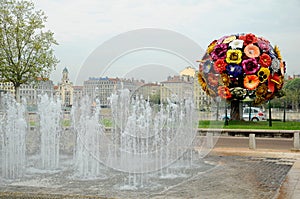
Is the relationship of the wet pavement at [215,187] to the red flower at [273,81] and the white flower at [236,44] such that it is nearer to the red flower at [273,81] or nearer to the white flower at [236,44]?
the red flower at [273,81]

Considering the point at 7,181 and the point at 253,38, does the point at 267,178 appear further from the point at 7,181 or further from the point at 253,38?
the point at 253,38

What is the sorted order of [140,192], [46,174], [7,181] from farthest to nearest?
[46,174]
[7,181]
[140,192]

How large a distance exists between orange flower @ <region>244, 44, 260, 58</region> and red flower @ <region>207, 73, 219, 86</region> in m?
2.29

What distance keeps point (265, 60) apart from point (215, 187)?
49.1ft

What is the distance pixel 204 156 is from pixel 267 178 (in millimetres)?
3906

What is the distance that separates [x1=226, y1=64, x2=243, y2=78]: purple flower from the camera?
2095 centimetres

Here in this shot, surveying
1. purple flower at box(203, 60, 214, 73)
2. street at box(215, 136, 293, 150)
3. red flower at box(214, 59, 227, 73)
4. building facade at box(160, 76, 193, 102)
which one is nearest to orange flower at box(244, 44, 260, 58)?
red flower at box(214, 59, 227, 73)

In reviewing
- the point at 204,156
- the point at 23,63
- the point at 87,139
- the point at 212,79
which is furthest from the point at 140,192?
the point at 23,63

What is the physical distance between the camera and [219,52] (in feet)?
71.6

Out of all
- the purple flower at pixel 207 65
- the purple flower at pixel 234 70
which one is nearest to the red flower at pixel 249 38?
the purple flower at pixel 234 70

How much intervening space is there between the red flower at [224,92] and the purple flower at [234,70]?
0.95 metres

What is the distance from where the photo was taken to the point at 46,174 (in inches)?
357

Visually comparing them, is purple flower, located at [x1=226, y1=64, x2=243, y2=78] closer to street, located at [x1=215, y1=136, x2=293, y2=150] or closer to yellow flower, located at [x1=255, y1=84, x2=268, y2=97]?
yellow flower, located at [x1=255, y1=84, x2=268, y2=97]

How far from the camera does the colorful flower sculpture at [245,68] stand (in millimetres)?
20922
